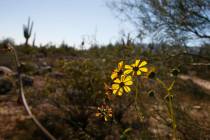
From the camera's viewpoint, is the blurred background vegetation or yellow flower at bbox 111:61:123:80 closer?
yellow flower at bbox 111:61:123:80

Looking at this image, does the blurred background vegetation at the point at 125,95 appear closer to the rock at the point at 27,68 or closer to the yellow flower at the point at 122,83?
the rock at the point at 27,68

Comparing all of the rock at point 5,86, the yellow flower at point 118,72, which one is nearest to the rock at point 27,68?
the yellow flower at point 118,72

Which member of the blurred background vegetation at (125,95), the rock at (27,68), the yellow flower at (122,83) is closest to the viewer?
the rock at (27,68)

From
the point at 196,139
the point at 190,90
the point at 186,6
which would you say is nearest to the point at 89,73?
the point at 196,139

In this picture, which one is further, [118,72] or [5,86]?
[5,86]

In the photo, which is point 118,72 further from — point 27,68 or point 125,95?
point 125,95

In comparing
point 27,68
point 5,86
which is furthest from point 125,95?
point 27,68

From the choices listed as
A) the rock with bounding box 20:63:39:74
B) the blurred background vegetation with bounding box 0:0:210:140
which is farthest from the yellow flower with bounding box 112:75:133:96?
the blurred background vegetation with bounding box 0:0:210:140

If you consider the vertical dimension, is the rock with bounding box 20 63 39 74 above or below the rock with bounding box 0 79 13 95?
above

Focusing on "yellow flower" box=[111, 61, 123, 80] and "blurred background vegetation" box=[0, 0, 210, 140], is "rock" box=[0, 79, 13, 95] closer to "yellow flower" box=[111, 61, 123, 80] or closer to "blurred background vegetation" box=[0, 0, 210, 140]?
A: "blurred background vegetation" box=[0, 0, 210, 140]
